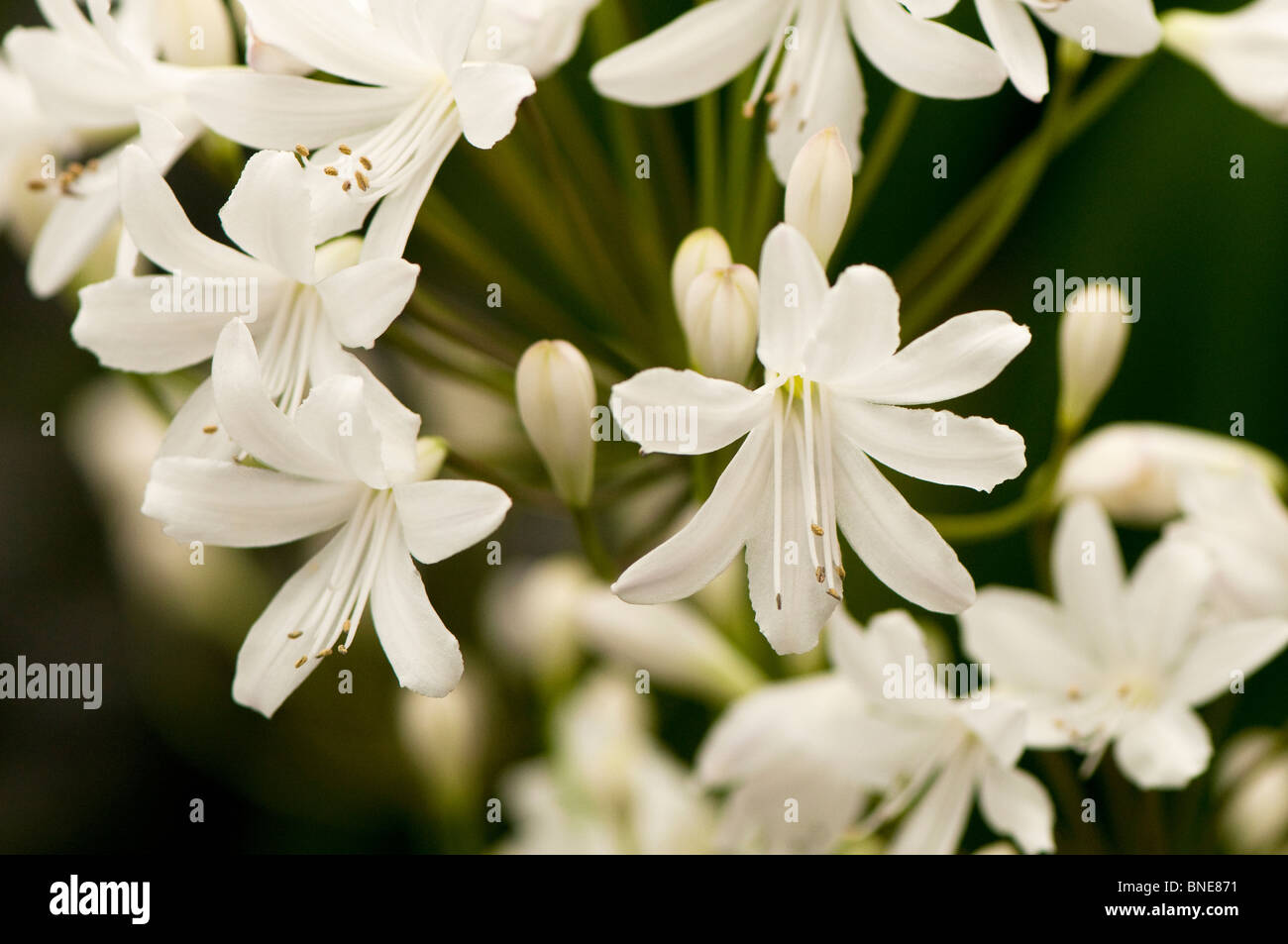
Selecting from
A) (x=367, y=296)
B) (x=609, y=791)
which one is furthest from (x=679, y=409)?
(x=609, y=791)

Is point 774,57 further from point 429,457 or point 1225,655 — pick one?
point 1225,655

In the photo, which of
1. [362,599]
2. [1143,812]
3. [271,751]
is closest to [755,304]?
[362,599]

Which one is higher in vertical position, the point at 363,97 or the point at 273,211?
the point at 363,97

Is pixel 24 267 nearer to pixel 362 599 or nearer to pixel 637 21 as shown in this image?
pixel 637 21

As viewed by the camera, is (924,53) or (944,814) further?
(944,814)

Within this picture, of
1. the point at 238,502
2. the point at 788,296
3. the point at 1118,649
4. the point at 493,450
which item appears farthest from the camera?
the point at 493,450

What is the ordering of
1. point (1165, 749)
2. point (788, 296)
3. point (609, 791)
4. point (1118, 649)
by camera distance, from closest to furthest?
1. point (788, 296)
2. point (1165, 749)
3. point (1118, 649)
4. point (609, 791)

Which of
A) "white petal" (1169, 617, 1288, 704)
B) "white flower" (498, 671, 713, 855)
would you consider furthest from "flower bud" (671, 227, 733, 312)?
"white flower" (498, 671, 713, 855)
